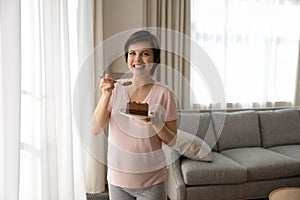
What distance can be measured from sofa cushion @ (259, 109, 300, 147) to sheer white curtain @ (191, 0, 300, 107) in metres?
0.47

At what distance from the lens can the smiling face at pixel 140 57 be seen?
112 cm

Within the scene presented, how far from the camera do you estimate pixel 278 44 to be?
394 cm

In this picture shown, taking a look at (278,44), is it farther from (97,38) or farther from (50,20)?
(50,20)

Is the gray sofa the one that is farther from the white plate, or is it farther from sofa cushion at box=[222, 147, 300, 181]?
the white plate

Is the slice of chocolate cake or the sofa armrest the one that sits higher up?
the slice of chocolate cake

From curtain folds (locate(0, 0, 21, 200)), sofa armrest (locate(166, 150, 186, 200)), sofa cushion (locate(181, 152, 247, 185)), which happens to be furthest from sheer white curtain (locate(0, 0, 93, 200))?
sofa cushion (locate(181, 152, 247, 185))

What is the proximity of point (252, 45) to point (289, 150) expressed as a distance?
1387 millimetres

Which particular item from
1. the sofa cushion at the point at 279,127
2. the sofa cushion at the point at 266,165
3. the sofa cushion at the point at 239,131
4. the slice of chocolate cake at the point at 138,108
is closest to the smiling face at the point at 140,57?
the slice of chocolate cake at the point at 138,108

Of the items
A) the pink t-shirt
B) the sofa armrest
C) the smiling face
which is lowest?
the sofa armrest

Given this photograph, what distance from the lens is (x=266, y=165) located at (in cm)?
274

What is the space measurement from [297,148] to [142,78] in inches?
101

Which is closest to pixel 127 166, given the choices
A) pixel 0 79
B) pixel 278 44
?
pixel 0 79

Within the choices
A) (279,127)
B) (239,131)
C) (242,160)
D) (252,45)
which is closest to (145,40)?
(242,160)

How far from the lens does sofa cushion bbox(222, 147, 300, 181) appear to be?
271 cm
